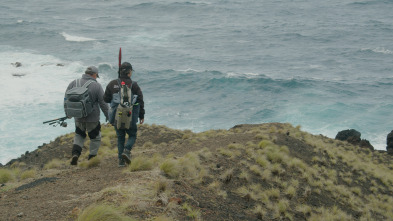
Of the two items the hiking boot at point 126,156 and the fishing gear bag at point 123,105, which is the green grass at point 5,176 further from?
the fishing gear bag at point 123,105

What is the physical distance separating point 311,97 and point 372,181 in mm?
27521

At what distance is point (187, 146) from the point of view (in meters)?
12.4

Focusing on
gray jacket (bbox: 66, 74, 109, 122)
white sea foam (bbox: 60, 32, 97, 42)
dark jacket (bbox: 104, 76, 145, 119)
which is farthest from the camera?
white sea foam (bbox: 60, 32, 97, 42)

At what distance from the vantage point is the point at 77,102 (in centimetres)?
891

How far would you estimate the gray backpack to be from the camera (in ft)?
29.2

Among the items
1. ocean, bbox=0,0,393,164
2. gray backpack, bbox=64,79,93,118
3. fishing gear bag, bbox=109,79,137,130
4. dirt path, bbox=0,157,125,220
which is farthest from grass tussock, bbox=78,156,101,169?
ocean, bbox=0,0,393,164

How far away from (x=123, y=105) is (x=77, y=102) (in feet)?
3.89

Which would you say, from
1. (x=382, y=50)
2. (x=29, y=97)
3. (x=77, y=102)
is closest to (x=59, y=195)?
(x=77, y=102)

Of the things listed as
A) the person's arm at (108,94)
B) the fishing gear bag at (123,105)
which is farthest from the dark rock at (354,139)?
the person's arm at (108,94)

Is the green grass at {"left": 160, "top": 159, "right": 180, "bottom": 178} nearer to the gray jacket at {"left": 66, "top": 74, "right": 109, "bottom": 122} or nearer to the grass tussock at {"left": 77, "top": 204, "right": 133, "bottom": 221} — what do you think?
the gray jacket at {"left": 66, "top": 74, "right": 109, "bottom": 122}

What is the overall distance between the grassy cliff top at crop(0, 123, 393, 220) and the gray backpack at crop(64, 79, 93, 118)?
127 centimetres

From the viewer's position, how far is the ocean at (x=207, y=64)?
34.3m

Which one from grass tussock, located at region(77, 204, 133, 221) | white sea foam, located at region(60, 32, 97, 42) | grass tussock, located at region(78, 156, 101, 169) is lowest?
white sea foam, located at region(60, 32, 97, 42)

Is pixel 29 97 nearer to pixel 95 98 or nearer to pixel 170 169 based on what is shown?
pixel 95 98
